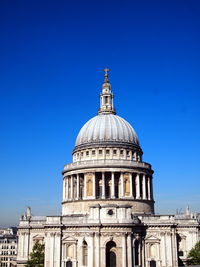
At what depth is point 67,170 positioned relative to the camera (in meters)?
78.8

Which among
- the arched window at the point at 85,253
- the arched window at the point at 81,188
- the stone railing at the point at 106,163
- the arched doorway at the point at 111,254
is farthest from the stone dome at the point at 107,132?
the arched doorway at the point at 111,254

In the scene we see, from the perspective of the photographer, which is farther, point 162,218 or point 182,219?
point 182,219

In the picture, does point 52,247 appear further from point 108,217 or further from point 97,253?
point 108,217

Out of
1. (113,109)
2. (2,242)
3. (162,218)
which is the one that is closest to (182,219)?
(162,218)

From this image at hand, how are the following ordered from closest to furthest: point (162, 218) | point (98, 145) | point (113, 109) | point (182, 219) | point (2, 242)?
point (162, 218) → point (182, 219) → point (98, 145) → point (113, 109) → point (2, 242)

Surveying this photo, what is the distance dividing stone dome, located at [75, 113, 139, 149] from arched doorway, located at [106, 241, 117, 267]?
23.5 m

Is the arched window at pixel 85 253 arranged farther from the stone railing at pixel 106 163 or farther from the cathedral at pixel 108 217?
the stone railing at pixel 106 163

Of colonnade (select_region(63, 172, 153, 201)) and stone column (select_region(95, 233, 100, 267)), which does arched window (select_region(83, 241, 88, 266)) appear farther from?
colonnade (select_region(63, 172, 153, 201))

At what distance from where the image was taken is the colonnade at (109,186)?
73.2 m

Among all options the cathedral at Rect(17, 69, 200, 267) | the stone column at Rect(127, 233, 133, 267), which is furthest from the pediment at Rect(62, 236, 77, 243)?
the stone column at Rect(127, 233, 133, 267)

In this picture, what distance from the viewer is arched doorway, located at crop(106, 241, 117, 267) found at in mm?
60969

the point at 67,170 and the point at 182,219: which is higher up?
the point at 67,170

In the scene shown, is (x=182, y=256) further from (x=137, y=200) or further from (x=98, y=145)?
(x=98, y=145)

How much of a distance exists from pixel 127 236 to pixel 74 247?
969 cm
